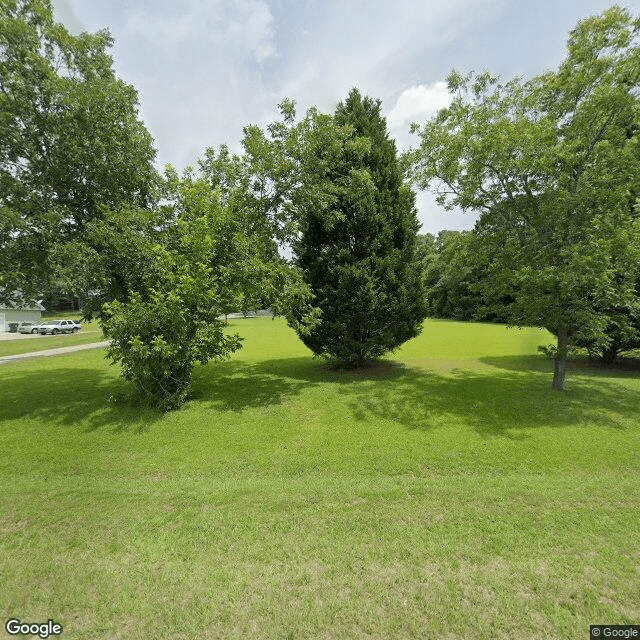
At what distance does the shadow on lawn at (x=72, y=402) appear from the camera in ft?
28.5

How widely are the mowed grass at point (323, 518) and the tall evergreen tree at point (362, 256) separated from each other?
394 cm

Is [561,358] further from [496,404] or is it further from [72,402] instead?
[72,402]

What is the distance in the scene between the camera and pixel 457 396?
1069 cm

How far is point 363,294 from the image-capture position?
12617 millimetres

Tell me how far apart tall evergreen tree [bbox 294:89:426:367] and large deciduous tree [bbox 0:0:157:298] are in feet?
20.6

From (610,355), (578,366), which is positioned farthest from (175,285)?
(610,355)

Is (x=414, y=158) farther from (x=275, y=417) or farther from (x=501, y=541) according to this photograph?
(x=501, y=541)

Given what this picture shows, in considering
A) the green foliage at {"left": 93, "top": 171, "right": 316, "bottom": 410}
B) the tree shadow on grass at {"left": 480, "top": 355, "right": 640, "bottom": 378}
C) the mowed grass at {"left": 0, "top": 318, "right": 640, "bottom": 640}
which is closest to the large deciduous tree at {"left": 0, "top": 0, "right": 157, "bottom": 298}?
the green foliage at {"left": 93, "top": 171, "right": 316, "bottom": 410}

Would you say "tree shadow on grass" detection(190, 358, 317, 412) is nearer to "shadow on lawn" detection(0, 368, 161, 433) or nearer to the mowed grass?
the mowed grass

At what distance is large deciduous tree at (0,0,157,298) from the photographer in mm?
9125

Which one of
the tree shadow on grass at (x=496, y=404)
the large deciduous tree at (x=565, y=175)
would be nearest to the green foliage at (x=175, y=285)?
the tree shadow on grass at (x=496, y=404)

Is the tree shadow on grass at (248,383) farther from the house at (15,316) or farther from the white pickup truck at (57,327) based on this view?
the house at (15,316)

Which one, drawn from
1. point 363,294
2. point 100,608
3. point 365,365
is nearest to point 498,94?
point 363,294

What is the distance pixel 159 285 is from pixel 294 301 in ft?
12.6
